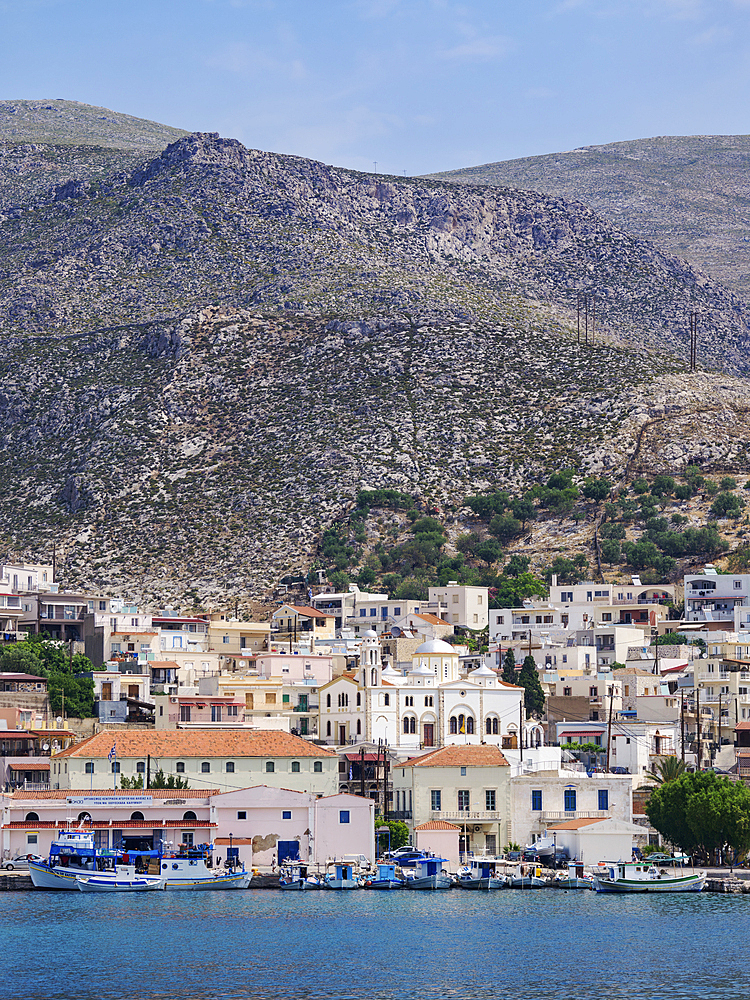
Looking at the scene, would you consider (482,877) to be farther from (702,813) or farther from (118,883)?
(118,883)

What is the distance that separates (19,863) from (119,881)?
23.2 ft

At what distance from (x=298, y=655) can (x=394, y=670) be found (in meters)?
10.8

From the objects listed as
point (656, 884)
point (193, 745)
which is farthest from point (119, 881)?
point (656, 884)

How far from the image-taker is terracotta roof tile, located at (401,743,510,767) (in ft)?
366

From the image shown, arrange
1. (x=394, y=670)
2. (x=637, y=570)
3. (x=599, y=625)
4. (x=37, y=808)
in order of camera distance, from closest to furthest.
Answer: (x=37, y=808) → (x=394, y=670) → (x=599, y=625) → (x=637, y=570)

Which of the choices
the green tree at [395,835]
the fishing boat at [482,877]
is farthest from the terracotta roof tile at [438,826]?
the fishing boat at [482,877]

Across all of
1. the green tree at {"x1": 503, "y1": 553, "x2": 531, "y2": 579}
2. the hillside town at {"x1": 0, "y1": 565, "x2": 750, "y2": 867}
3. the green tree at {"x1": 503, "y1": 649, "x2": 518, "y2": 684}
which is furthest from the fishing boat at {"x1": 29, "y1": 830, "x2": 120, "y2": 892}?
the green tree at {"x1": 503, "y1": 553, "x2": 531, "y2": 579}

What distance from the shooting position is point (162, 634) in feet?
500

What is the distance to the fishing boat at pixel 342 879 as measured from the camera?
9956cm

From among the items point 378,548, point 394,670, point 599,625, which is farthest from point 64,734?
point 378,548

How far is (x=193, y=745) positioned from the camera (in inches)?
4414

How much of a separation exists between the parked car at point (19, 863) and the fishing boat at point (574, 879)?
2931 cm

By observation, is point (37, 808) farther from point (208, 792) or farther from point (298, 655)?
point (298, 655)

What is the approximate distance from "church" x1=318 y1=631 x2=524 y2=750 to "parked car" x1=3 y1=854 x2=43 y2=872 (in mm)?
30883
